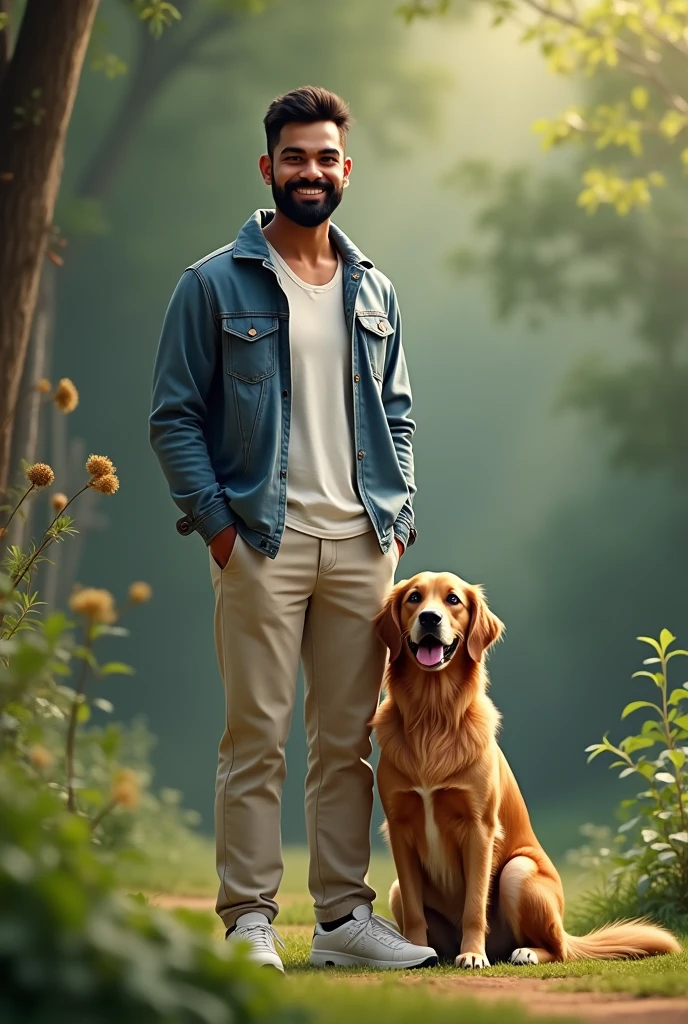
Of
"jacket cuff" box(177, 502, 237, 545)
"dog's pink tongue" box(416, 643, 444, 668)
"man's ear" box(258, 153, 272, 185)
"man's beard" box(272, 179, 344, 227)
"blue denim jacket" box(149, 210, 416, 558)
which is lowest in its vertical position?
"dog's pink tongue" box(416, 643, 444, 668)

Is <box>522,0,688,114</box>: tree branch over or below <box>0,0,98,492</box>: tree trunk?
over

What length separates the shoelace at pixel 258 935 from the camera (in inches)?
107

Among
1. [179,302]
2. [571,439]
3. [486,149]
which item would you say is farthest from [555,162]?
[179,302]

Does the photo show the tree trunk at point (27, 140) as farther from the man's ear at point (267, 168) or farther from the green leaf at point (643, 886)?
the green leaf at point (643, 886)

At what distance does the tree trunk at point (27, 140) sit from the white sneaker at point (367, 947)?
5.95 ft

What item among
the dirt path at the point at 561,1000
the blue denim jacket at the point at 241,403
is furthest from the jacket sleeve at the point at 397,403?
the dirt path at the point at 561,1000

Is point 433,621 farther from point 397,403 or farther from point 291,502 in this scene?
point 397,403

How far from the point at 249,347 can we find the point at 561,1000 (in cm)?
160

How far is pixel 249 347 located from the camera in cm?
293

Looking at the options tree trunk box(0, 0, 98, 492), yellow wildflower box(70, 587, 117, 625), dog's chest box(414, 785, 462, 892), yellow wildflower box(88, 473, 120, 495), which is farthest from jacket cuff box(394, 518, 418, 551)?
yellow wildflower box(70, 587, 117, 625)

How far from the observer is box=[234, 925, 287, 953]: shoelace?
2.71m

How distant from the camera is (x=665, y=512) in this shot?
9977mm

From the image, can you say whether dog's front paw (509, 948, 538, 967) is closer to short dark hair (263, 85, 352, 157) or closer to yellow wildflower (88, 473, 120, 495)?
yellow wildflower (88, 473, 120, 495)

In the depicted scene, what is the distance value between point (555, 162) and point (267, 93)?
2.56 meters
